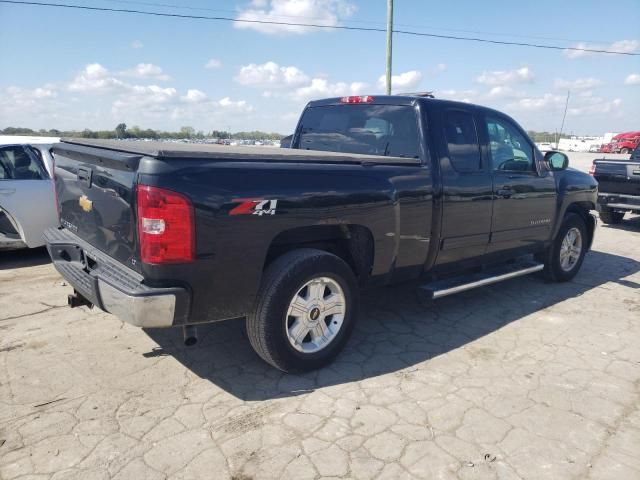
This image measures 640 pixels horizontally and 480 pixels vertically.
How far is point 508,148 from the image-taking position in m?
4.94

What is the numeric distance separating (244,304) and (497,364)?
203 centimetres

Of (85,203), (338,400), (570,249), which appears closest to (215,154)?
(85,203)

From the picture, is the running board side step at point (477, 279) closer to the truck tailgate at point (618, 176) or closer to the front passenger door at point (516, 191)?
the front passenger door at point (516, 191)

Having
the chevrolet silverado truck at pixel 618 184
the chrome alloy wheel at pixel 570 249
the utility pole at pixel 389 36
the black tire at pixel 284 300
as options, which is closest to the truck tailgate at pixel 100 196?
the black tire at pixel 284 300

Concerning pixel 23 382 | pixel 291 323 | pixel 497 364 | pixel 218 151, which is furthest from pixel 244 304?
pixel 497 364

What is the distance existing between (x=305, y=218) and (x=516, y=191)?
2.67 metres

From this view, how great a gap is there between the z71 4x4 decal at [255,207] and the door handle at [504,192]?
2.58 metres

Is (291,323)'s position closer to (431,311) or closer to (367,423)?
(367,423)

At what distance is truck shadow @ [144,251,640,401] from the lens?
3.41m

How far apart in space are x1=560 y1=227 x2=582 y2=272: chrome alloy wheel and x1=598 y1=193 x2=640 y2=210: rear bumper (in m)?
4.05

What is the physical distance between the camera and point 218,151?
2928mm

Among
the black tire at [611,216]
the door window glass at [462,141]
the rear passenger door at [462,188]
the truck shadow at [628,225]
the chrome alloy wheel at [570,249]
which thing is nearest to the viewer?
the rear passenger door at [462,188]

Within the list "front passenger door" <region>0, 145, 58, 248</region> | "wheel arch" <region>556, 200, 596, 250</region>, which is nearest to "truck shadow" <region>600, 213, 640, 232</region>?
"wheel arch" <region>556, 200, 596, 250</region>

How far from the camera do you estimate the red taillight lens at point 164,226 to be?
8.58ft
